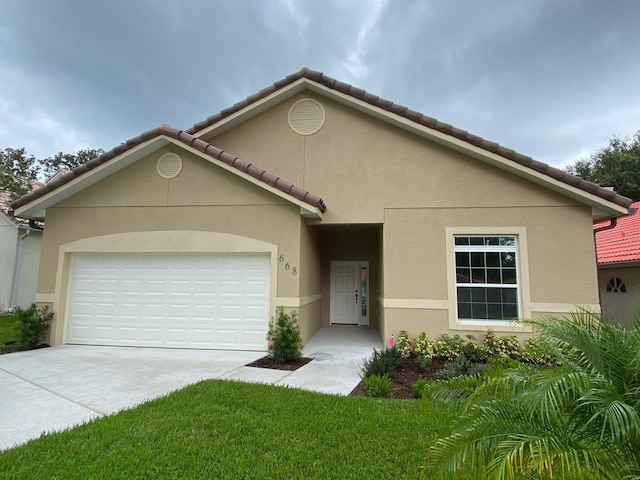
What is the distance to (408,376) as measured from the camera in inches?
279

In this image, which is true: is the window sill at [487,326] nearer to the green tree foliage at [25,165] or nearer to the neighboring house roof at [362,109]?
the neighboring house roof at [362,109]

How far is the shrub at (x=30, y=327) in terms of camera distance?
9.02 metres

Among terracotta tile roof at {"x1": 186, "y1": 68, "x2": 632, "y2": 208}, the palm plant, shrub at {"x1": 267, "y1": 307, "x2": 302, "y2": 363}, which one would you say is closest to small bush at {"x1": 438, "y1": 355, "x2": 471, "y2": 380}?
shrub at {"x1": 267, "y1": 307, "x2": 302, "y2": 363}

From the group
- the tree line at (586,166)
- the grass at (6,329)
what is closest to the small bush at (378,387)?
the grass at (6,329)

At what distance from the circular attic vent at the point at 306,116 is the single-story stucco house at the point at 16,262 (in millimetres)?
13894

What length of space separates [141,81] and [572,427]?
69.7ft

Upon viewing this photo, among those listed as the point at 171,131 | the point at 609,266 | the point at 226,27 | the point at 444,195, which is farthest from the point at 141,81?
the point at 609,266

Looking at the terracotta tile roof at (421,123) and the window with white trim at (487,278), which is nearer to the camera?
the terracotta tile roof at (421,123)

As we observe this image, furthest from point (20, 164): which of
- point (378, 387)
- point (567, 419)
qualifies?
point (567, 419)

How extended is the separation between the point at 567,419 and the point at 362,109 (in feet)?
30.6

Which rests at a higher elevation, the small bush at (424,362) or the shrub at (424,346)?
the shrub at (424,346)

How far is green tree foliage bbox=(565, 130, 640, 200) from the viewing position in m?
24.5

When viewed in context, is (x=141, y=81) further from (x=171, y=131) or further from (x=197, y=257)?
(x=197, y=257)

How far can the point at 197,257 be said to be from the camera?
31.2ft
